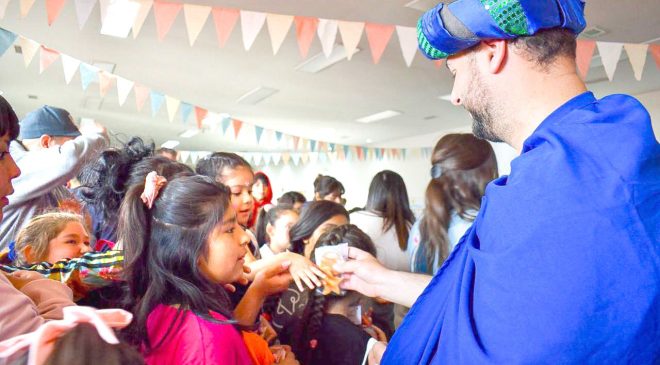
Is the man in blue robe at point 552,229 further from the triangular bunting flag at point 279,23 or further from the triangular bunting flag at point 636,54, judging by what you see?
the triangular bunting flag at point 636,54

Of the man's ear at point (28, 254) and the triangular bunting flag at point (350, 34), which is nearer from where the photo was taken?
the man's ear at point (28, 254)

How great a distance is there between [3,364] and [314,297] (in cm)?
122

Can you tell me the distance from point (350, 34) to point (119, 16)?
1.89 metres

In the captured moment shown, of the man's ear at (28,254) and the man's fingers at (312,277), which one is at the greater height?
the man's ear at (28,254)

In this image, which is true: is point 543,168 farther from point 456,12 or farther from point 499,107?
point 456,12

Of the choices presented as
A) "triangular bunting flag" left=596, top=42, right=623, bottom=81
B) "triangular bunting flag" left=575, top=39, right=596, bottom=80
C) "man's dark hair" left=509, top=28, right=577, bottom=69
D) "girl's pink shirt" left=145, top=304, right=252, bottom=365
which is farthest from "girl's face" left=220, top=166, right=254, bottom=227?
"triangular bunting flag" left=596, top=42, right=623, bottom=81

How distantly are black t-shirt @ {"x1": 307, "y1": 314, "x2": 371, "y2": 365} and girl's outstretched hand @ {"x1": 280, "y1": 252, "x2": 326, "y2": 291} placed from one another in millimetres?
185

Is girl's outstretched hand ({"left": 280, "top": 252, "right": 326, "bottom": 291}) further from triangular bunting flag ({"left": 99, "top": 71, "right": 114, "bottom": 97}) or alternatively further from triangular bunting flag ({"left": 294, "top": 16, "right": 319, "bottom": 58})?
triangular bunting flag ({"left": 99, "top": 71, "right": 114, "bottom": 97})

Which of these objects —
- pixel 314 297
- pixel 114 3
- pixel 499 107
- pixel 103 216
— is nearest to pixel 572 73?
pixel 499 107

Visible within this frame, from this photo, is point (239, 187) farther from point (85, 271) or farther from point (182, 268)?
point (85, 271)

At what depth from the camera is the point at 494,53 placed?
908mm

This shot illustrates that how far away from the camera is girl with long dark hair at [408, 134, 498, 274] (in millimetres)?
1779

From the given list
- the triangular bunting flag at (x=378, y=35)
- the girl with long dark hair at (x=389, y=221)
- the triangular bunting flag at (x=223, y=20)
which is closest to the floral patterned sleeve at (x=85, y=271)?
the girl with long dark hair at (x=389, y=221)

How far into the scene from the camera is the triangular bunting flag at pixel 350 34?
10.6 feet
